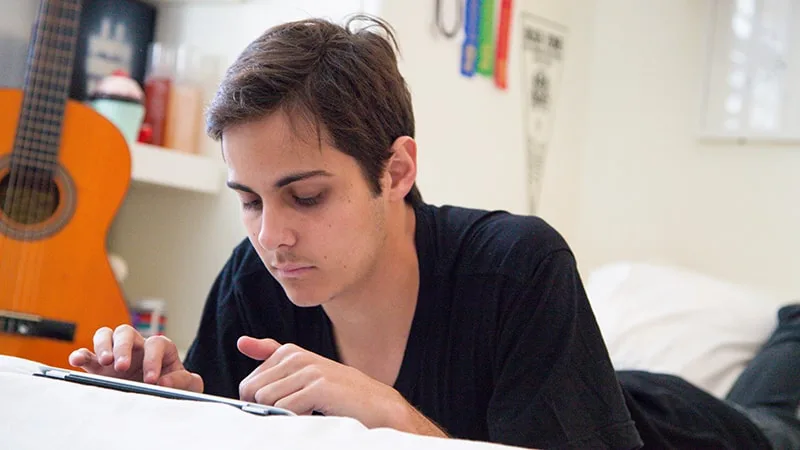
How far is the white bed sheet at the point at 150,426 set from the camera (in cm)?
50

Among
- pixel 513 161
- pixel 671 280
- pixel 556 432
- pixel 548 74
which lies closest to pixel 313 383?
pixel 556 432

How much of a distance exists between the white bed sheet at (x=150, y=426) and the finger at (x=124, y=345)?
1.13 feet

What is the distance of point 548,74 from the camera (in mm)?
2551

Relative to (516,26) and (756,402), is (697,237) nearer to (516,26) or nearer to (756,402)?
(516,26)

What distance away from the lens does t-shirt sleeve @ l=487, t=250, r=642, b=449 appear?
0.98m

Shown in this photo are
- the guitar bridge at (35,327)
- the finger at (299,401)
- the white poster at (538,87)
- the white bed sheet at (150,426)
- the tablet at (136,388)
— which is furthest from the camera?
the white poster at (538,87)

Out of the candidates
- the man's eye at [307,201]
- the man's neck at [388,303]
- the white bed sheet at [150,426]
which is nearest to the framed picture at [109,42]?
the man's neck at [388,303]

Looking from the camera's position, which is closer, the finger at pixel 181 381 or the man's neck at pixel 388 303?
the finger at pixel 181 381

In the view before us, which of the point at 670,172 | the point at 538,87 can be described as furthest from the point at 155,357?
the point at 670,172

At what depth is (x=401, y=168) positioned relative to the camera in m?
1.12

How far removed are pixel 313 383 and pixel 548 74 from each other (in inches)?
73.7

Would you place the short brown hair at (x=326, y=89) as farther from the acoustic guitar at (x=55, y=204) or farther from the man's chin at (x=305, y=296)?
the acoustic guitar at (x=55, y=204)

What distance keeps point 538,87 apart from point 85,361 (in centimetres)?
174

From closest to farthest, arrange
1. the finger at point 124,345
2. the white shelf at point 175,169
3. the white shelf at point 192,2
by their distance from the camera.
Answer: the finger at point 124,345 < the white shelf at point 175,169 < the white shelf at point 192,2
